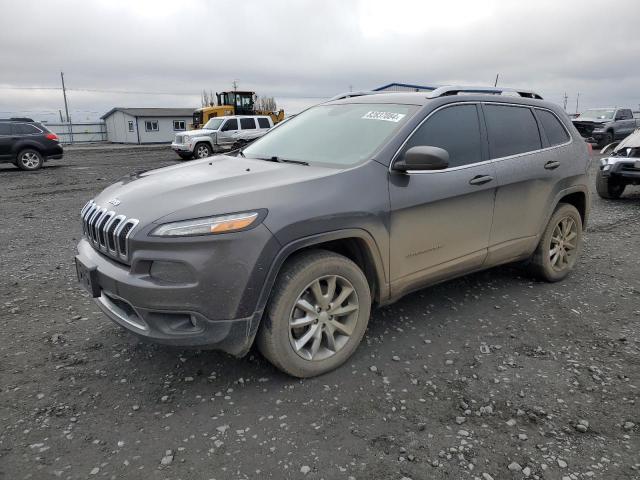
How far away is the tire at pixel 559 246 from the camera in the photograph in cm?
446

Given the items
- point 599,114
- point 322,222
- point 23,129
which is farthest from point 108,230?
point 599,114

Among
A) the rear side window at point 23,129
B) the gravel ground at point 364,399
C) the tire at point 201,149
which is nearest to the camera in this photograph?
the gravel ground at point 364,399

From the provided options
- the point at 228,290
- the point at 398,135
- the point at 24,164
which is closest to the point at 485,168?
the point at 398,135

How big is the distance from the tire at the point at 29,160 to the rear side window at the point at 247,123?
799cm

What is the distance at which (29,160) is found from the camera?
52.5 ft

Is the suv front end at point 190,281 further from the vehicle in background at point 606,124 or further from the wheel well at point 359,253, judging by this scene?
the vehicle in background at point 606,124

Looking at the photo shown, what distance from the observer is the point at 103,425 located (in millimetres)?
2617

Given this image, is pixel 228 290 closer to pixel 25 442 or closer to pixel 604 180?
pixel 25 442

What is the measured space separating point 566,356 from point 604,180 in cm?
765

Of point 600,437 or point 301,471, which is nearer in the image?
point 301,471

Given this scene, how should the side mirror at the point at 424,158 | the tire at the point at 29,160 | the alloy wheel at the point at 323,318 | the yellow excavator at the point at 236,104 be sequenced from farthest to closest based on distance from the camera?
1. the yellow excavator at the point at 236,104
2. the tire at the point at 29,160
3. the side mirror at the point at 424,158
4. the alloy wheel at the point at 323,318

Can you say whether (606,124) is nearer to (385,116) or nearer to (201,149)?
(201,149)

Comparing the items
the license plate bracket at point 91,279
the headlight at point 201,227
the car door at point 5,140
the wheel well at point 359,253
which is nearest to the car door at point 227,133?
the car door at point 5,140

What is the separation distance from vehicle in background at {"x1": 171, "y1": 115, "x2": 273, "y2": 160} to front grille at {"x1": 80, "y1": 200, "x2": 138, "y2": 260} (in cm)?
1674
